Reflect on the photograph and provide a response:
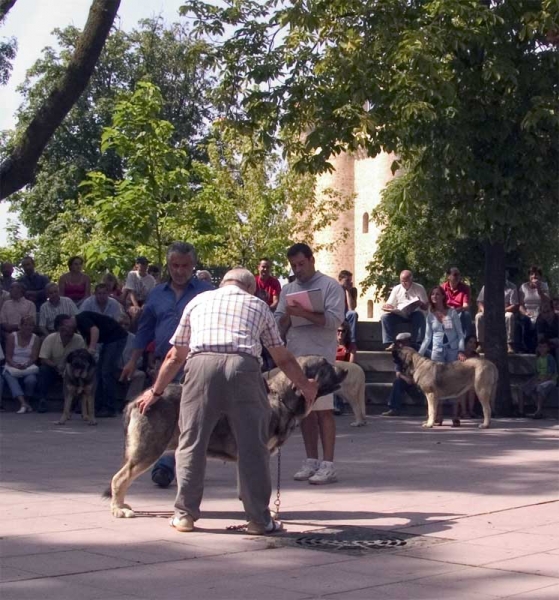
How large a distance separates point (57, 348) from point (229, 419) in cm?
1021

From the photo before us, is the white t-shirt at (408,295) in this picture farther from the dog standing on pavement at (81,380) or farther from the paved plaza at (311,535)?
the paved plaza at (311,535)

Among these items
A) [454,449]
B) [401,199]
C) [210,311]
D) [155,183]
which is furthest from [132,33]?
[210,311]

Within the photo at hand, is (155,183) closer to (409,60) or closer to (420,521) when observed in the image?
(409,60)

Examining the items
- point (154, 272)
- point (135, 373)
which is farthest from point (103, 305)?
point (154, 272)

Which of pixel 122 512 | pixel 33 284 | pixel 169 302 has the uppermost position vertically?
pixel 33 284

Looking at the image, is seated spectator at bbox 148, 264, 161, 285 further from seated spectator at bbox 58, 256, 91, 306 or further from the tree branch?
the tree branch

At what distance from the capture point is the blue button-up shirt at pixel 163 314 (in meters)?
9.26

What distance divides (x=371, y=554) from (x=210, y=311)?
6.36ft

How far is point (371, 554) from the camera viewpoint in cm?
731

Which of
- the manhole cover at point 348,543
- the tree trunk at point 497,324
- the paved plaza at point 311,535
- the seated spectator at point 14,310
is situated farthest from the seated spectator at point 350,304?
the manhole cover at point 348,543

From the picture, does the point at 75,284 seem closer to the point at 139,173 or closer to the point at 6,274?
the point at 6,274

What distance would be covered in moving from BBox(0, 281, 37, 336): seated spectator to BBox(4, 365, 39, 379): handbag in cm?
71

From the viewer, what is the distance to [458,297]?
60.1 feet

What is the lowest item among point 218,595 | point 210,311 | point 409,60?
point 218,595
